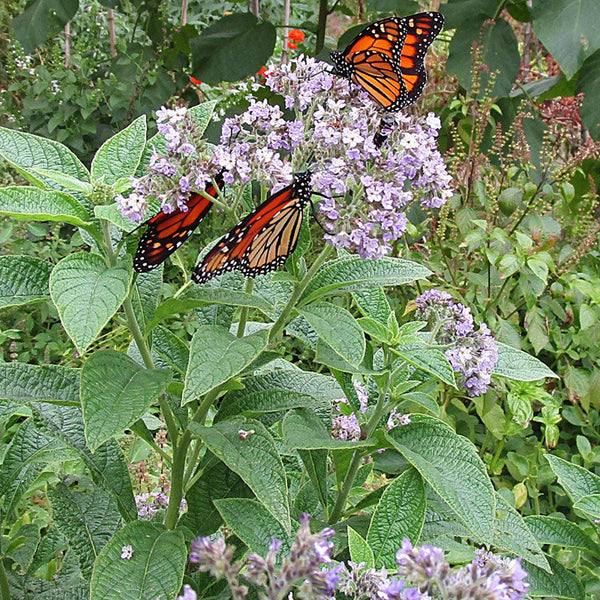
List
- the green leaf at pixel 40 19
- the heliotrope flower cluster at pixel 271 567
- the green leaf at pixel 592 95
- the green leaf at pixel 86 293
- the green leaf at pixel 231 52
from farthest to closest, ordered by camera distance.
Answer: the green leaf at pixel 40 19, the green leaf at pixel 231 52, the green leaf at pixel 592 95, the green leaf at pixel 86 293, the heliotrope flower cluster at pixel 271 567

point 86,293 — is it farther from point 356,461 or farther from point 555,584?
point 555,584

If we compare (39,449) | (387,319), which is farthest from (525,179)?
(39,449)

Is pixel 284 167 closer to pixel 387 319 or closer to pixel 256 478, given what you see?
pixel 387 319

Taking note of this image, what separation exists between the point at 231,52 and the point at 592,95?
1347 mm

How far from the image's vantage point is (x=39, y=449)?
1.35 meters

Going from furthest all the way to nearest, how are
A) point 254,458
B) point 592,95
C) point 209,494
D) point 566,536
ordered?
point 592,95 → point 566,536 → point 209,494 → point 254,458

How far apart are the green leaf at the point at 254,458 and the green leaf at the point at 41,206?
15.0 inches

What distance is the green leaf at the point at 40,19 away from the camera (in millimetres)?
2912

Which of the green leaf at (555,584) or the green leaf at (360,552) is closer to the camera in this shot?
the green leaf at (360,552)

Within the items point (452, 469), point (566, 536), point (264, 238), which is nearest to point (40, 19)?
point (264, 238)

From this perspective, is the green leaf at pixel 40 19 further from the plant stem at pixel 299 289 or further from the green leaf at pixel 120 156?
the plant stem at pixel 299 289

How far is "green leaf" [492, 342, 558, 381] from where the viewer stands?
130 cm

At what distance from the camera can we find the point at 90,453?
4.05 feet

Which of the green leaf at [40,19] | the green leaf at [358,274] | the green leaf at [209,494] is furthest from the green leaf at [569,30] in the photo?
the green leaf at [40,19]
